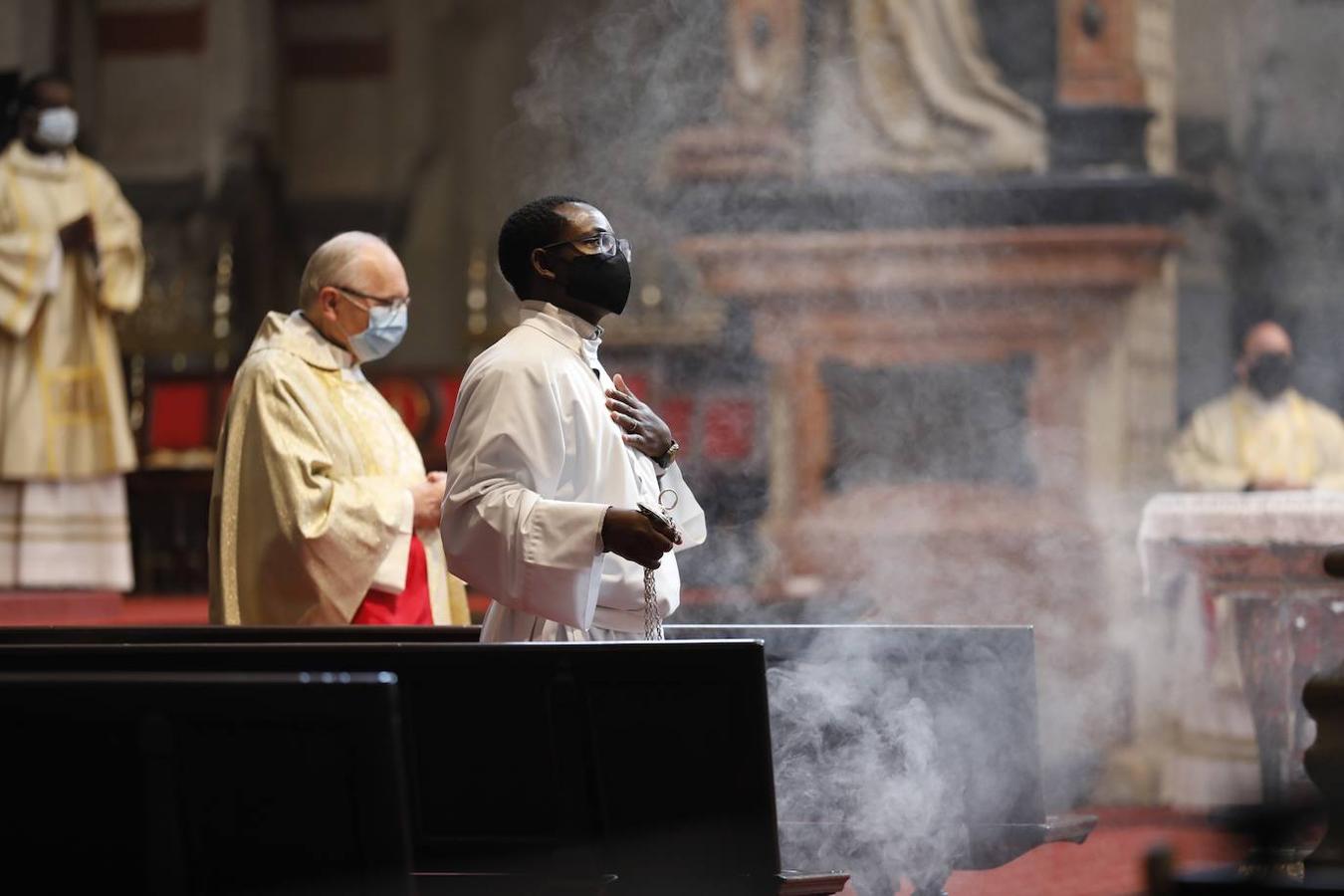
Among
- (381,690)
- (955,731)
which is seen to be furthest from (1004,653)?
(381,690)

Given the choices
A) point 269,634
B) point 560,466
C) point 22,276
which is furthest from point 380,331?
point 22,276

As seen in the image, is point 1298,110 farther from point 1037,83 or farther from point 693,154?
point 693,154

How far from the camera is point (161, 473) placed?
8742mm

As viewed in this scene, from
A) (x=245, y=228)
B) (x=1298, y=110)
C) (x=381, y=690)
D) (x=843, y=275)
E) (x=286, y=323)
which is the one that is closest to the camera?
(x=381, y=690)

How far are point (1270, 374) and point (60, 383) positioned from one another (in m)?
5.04

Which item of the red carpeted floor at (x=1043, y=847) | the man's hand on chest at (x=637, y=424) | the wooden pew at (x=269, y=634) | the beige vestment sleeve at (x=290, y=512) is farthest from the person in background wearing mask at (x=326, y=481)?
the man's hand on chest at (x=637, y=424)

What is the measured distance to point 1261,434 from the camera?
761 cm

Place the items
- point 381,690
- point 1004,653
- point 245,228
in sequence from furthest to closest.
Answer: point 245,228
point 1004,653
point 381,690

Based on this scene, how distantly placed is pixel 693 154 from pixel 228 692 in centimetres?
636

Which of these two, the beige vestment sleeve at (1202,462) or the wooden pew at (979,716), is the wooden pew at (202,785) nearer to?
the wooden pew at (979,716)

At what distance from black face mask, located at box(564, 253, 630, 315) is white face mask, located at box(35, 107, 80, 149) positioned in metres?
5.27

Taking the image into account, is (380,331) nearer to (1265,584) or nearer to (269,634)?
(269,634)

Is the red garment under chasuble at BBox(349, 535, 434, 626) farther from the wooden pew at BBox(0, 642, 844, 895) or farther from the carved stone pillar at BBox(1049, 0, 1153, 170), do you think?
the carved stone pillar at BBox(1049, 0, 1153, 170)

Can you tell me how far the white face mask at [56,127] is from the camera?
7.61 m
